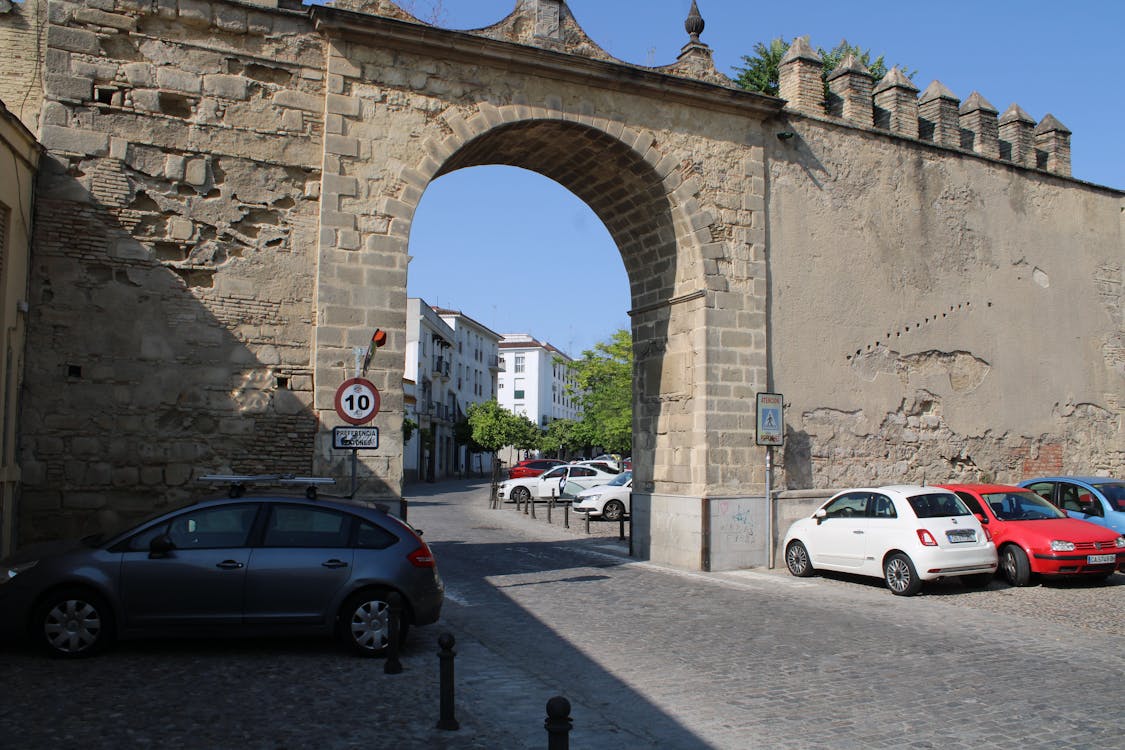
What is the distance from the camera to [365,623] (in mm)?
7629

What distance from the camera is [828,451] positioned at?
15367 mm

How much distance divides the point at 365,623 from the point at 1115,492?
12155mm

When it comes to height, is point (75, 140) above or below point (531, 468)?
above

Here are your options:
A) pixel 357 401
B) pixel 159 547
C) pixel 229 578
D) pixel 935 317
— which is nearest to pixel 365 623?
pixel 229 578

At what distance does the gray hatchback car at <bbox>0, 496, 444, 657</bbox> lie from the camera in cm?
723

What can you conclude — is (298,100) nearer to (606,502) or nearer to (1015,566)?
(1015,566)

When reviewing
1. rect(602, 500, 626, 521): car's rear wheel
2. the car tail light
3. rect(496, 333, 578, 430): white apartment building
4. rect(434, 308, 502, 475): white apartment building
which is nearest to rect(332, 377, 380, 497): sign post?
the car tail light

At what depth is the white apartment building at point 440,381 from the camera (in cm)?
6206

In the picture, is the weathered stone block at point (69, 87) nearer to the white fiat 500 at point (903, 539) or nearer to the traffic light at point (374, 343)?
the traffic light at point (374, 343)

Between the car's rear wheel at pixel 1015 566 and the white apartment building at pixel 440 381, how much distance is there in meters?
43.0

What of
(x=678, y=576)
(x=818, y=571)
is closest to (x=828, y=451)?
(x=818, y=571)

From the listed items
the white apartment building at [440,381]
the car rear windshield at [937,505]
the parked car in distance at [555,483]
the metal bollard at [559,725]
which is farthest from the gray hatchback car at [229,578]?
the white apartment building at [440,381]

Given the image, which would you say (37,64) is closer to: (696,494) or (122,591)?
(122,591)

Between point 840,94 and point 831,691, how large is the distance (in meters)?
12.8
